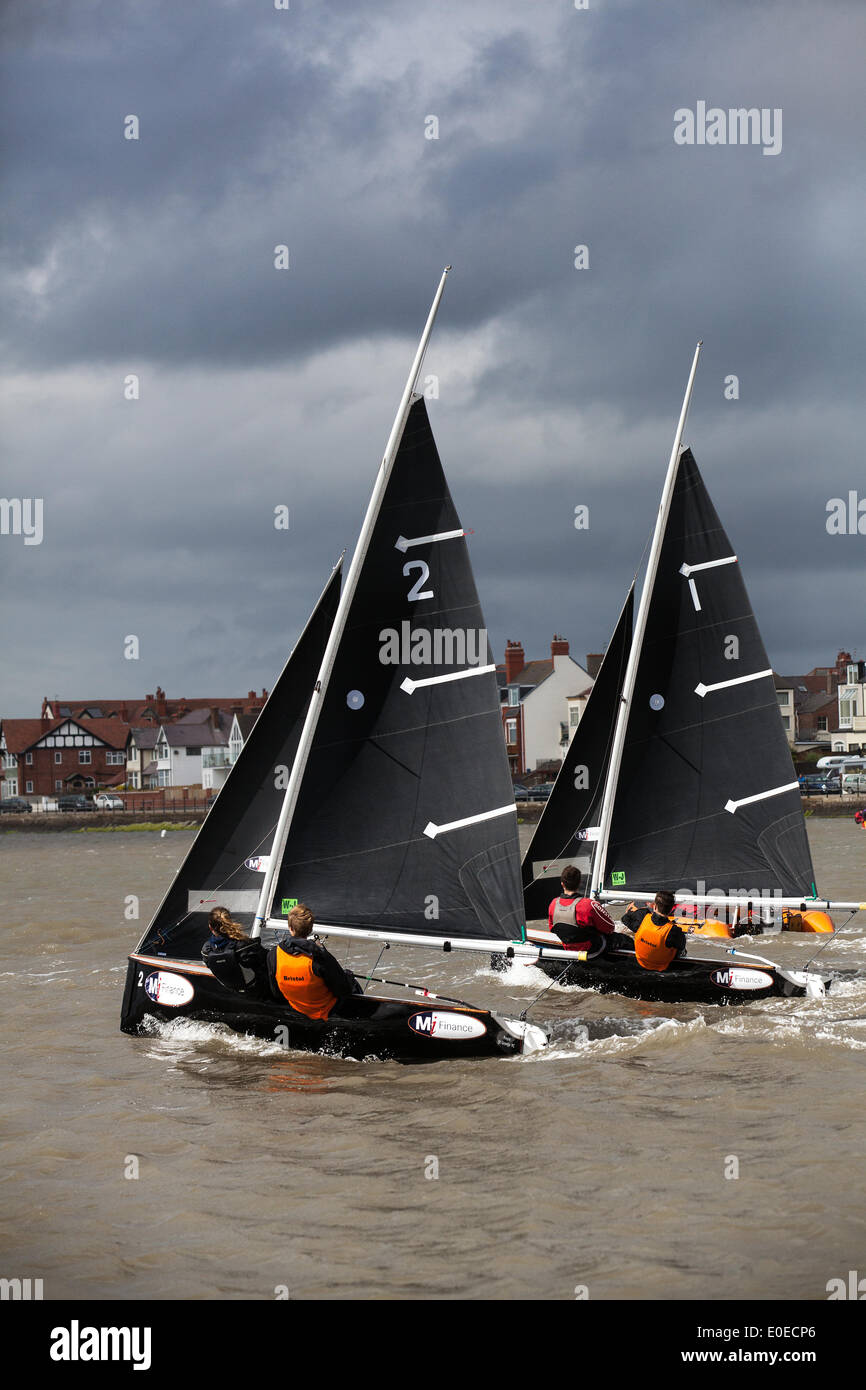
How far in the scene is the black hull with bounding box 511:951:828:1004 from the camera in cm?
1561

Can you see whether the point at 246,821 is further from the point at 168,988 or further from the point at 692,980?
the point at 692,980

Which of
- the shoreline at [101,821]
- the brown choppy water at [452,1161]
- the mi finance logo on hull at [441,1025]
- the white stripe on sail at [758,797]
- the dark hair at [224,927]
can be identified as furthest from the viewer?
the shoreline at [101,821]

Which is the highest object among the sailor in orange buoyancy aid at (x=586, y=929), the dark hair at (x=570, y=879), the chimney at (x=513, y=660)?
the chimney at (x=513, y=660)

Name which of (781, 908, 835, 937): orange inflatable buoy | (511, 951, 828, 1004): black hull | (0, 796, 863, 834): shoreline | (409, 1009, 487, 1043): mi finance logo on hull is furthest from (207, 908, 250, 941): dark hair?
(0, 796, 863, 834): shoreline

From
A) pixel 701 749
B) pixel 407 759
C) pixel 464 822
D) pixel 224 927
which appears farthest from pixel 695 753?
pixel 224 927

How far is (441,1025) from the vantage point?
1285cm

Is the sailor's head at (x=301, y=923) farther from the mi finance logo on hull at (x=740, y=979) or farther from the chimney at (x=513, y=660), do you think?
the chimney at (x=513, y=660)

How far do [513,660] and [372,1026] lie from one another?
8656 cm

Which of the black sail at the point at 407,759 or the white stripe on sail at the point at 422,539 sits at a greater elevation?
the white stripe on sail at the point at 422,539

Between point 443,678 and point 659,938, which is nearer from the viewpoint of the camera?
point 443,678

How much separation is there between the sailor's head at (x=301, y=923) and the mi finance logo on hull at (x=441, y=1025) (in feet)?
4.44

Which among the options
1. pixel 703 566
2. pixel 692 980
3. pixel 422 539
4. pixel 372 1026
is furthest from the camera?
pixel 703 566

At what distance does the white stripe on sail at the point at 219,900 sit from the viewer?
14320mm

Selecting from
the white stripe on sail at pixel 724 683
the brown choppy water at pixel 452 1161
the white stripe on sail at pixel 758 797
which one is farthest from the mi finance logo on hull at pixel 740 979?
the white stripe on sail at pixel 724 683
